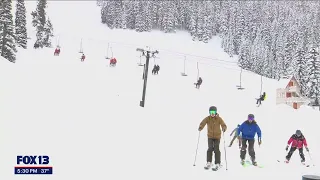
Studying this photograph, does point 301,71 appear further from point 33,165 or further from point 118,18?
point 118,18

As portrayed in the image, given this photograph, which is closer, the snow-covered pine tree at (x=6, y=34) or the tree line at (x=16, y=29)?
the snow-covered pine tree at (x=6, y=34)

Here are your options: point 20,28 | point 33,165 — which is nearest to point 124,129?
point 33,165

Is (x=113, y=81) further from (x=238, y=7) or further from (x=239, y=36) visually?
(x=238, y=7)

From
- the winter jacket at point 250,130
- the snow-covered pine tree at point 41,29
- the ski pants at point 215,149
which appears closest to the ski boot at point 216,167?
the ski pants at point 215,149

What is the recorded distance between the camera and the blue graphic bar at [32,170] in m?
9.71

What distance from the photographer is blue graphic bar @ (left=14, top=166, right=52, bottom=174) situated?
31.9 feet

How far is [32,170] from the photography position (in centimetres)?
999

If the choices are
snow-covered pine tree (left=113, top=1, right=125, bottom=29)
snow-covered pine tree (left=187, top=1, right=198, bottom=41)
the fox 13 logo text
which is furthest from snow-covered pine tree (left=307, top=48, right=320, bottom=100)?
snow-covered pine tree (left=113, top=1, right=125, bottom=29)

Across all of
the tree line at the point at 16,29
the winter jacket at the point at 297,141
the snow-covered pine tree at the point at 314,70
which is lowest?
the winter jacket at the point at 297,141

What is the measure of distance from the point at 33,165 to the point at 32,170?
336 mm

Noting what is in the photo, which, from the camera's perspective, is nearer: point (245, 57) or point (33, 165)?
point (33, 165)

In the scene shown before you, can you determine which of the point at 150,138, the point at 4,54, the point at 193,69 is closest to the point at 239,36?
the point at 193,69

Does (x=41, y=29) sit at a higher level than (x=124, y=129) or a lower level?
higher

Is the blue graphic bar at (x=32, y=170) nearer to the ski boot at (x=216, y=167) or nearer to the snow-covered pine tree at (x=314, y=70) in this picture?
the ski boot at (x=216, y=167)
